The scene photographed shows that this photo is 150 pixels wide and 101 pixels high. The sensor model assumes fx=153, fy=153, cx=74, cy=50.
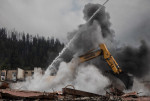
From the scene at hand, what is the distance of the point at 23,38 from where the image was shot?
362ft

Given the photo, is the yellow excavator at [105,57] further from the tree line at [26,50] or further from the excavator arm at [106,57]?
the tree line at [26,50]

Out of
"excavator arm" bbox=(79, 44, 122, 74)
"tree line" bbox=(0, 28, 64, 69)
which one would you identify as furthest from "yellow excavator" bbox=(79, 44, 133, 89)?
"tree line" bbox=(0, 28, 64, 69)

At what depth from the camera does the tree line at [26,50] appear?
67.3m

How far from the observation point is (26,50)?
3898 inches

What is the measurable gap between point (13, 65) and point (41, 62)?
46.4ft

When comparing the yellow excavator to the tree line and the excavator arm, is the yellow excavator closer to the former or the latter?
the excavator arm

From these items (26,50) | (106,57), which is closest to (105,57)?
(106,57)

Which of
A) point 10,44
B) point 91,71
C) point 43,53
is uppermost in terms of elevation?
point 10,44

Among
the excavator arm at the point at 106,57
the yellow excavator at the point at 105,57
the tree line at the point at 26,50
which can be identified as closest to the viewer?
the excavator arm at the point at 106,57

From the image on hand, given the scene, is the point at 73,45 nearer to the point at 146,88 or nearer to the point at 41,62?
the point at 146,88

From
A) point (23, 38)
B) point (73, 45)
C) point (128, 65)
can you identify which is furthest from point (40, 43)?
point (128, 65)

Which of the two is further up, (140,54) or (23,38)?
(23,38)

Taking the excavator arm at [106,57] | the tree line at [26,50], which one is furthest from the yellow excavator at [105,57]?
the tree line at [26,50]

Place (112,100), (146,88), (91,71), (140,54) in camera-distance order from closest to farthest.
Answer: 1. (112,100)
2. (91,71)
3. (146,88)
4. (140,54)
